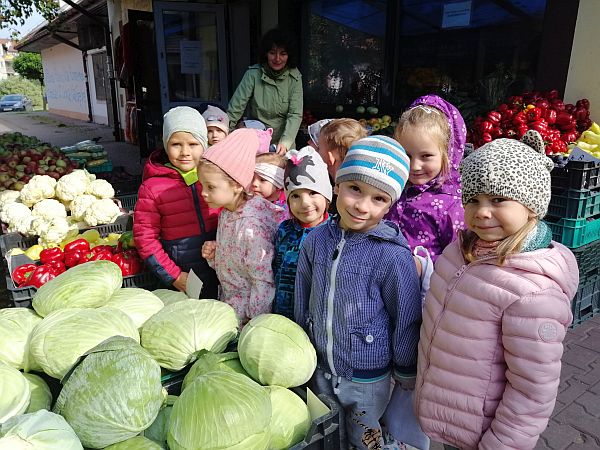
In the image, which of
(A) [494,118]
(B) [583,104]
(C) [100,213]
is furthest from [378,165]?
(B) [583,104]

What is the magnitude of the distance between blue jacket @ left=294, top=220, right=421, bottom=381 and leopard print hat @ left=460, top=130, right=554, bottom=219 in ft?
1.25

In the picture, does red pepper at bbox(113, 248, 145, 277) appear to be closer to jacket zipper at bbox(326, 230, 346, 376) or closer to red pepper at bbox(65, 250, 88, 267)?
red pepper at bbox(65, 250, 88, 267)

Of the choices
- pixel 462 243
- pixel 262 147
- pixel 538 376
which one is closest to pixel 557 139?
pixel 262 147

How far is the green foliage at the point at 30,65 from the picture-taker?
42531mm

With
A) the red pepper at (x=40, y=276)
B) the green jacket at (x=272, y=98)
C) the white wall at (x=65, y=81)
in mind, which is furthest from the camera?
the white wall at (x=65, y=81)

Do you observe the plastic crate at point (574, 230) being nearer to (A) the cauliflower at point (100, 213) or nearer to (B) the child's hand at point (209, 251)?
(B) the child's hand at point (209, 251)

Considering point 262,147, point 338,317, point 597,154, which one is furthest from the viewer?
point 597,154

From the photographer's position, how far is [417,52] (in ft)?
21.5

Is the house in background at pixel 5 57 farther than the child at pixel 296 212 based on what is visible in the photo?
Yes

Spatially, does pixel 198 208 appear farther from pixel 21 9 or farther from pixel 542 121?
pixel 21 9

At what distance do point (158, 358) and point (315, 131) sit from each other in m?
2.05

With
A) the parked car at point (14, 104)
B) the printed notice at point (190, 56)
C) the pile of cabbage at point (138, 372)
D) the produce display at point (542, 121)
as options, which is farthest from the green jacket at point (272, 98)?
the parked car at point (14, 104)

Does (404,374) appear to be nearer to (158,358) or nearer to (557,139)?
(158,358)

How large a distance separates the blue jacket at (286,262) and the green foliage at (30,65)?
4906 centimetres
